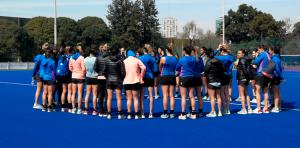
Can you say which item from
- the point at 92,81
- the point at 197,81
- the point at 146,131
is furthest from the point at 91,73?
the point at 146,131

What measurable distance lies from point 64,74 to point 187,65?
3.94m

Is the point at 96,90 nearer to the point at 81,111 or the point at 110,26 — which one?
the point at 81,111

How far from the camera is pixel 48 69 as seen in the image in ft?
42.2

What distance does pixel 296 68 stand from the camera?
49812 mm

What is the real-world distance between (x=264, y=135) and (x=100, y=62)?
4.68 metres

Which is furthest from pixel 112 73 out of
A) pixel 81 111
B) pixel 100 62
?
pixel 81 111

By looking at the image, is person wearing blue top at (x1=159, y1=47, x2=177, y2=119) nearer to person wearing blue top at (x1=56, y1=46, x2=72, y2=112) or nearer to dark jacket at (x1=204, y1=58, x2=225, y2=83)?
dark jacket at (x1=204, y1=58, x2=225, y2=83)

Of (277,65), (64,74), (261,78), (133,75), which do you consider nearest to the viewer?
(133,75)

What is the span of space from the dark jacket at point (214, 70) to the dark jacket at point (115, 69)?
2.23 metres

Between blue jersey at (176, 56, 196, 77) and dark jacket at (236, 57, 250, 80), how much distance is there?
1788mm

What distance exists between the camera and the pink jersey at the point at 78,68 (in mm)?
12234

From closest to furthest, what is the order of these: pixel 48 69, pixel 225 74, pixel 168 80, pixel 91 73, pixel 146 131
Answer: pixel 146 131, pixel 168 80, pixel 91 73, pixel 225 74, pixel 48 69

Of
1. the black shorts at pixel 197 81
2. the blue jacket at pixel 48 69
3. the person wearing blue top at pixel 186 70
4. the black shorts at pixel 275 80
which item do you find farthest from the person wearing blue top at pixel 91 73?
the black shorts at pixel 275 80

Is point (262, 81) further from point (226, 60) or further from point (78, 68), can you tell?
point (78, 68)
